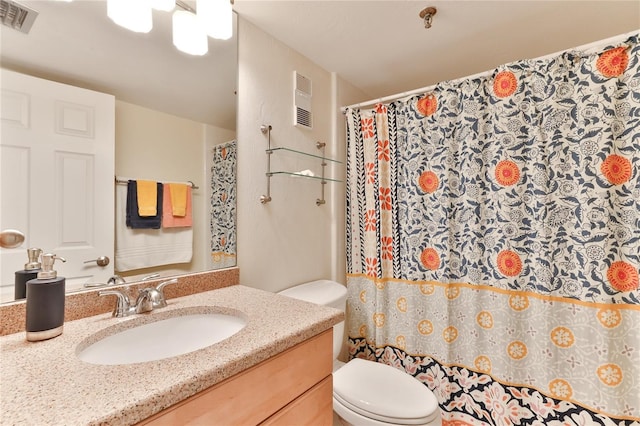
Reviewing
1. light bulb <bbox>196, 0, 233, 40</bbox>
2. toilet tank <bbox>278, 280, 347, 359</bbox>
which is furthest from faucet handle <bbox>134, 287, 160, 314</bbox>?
light bulb <bbox>196, 0, 233, 40</bbox>

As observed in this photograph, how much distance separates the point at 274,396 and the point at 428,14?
163cm

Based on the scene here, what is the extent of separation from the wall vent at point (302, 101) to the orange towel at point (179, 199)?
0.74 metres

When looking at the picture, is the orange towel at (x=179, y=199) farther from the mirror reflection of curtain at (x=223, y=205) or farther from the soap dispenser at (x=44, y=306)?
the soap dispenser at (x=44, y=306)

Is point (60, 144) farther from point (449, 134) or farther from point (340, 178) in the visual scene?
point (449, 134)

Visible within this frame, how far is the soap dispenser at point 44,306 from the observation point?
651 millimetres

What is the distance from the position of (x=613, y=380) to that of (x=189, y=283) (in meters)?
1.78

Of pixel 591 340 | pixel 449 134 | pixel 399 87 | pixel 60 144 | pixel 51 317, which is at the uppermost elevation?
pixel 399 87

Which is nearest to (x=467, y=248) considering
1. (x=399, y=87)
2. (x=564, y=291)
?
(x=564, y=291)

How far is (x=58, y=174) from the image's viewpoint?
2.59ft

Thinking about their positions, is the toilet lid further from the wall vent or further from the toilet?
the wall vent

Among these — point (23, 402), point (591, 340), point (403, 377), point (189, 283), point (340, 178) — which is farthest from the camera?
point (340, 178)

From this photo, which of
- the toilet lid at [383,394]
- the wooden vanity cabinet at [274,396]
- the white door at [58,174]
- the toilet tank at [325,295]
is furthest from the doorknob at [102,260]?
the toilet lid at [383,394]

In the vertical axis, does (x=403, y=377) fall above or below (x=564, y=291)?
below

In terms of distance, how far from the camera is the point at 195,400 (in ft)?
1.73
